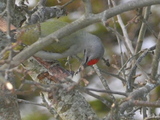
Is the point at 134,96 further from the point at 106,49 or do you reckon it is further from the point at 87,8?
the point at 106,49

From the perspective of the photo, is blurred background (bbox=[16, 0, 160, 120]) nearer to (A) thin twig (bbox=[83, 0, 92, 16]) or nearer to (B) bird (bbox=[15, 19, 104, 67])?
(B) bird (bbox=[15, 19, 104, 67])

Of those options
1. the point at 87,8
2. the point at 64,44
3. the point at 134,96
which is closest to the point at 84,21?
the point at 87,8

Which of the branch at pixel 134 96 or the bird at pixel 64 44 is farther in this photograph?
the bird at pixel 64 44

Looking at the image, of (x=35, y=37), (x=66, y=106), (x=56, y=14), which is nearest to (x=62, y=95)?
(x=66, y=106)

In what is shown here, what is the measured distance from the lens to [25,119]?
31.1 feet

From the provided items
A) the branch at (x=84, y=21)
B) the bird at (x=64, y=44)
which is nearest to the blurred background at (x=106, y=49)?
the bird at (x=64, y=44)

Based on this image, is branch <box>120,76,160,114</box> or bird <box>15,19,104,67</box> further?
bird <box>15,19,104,67</box>

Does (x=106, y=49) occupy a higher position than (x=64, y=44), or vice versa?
(x=64, y=44)

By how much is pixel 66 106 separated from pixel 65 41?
1242 millimetres

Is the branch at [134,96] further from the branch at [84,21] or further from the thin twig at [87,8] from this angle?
the thin twig at [87,8]

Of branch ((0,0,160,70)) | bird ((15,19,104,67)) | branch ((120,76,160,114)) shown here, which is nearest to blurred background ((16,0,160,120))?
bird ((15,19,104,67))

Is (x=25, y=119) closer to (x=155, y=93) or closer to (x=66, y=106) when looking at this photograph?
(x=155, y=93)

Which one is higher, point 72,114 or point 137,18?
point 137,18

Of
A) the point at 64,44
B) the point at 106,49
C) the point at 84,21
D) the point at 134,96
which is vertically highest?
the point at 84,21
